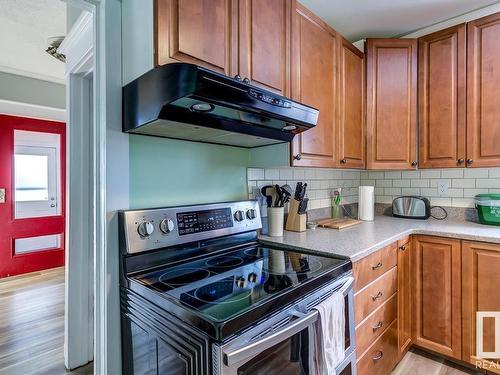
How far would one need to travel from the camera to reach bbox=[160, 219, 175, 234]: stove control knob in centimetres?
120

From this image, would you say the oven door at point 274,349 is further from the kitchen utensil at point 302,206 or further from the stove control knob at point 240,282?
the kitchen utensil at point 302,206

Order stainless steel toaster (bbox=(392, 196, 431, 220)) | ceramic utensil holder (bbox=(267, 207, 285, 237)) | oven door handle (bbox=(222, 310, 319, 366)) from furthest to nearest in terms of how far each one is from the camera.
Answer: stainless steel toaster (bbox=(392, 196, 431, 220)), ceramic utensil holder (bbox=(267, 207, 285, 237)), oven door handle (bbox=(222, 310, 319, 366))

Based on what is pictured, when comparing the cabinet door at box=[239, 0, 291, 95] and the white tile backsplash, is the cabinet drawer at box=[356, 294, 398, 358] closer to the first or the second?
the white tile backsplash

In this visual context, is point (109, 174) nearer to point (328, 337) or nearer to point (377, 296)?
point (328, 337)

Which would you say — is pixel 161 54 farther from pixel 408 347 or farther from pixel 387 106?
pixel 408 347

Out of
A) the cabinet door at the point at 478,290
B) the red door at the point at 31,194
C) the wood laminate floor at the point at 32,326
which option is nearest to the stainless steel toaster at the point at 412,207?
the cabinet door at the point at 478,290

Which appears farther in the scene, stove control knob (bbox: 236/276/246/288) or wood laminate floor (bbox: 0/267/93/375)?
wood laminate floor (bbox: 0/267/93/375)

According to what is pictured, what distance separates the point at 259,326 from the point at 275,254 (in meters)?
0.60

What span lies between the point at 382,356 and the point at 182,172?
59.4 inches

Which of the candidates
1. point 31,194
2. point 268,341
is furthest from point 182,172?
point 31,194

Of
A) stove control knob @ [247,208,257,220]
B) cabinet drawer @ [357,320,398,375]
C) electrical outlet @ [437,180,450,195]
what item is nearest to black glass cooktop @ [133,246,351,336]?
stove control knob @ [247,208,257,220]

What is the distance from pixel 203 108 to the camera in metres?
1.00

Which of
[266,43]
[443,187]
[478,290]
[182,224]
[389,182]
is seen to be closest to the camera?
[182,224]

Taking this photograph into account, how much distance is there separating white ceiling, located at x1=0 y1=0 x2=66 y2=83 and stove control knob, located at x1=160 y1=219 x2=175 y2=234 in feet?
6.16
